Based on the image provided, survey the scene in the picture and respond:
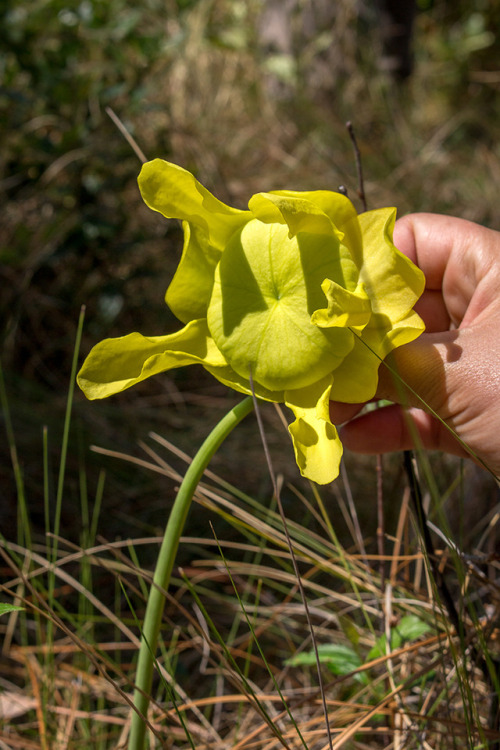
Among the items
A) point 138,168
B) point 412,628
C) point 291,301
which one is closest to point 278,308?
point 291,301

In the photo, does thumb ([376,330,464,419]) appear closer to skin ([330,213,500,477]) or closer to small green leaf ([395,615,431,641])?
skin ([330,213,500,477])

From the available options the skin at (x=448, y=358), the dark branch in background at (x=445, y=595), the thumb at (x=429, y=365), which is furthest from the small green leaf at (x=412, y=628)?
the thumb at (x=429, y=365)

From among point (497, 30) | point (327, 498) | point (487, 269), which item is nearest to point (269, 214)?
point (487, 269)

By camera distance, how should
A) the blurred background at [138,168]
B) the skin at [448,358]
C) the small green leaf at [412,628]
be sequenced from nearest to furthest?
the skin at [448,358] < the small green leaf at [412,628] < the blurred background at [138,168]

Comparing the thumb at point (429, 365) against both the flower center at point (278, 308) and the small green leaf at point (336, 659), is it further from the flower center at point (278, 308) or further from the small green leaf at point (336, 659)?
the small green leaf at point (336, 659)

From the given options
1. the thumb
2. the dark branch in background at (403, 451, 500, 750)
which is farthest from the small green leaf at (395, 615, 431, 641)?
the thumb

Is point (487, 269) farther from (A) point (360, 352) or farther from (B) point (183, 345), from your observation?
(B) point (183, 345)

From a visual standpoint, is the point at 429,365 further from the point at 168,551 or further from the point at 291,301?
the point at 168,551
